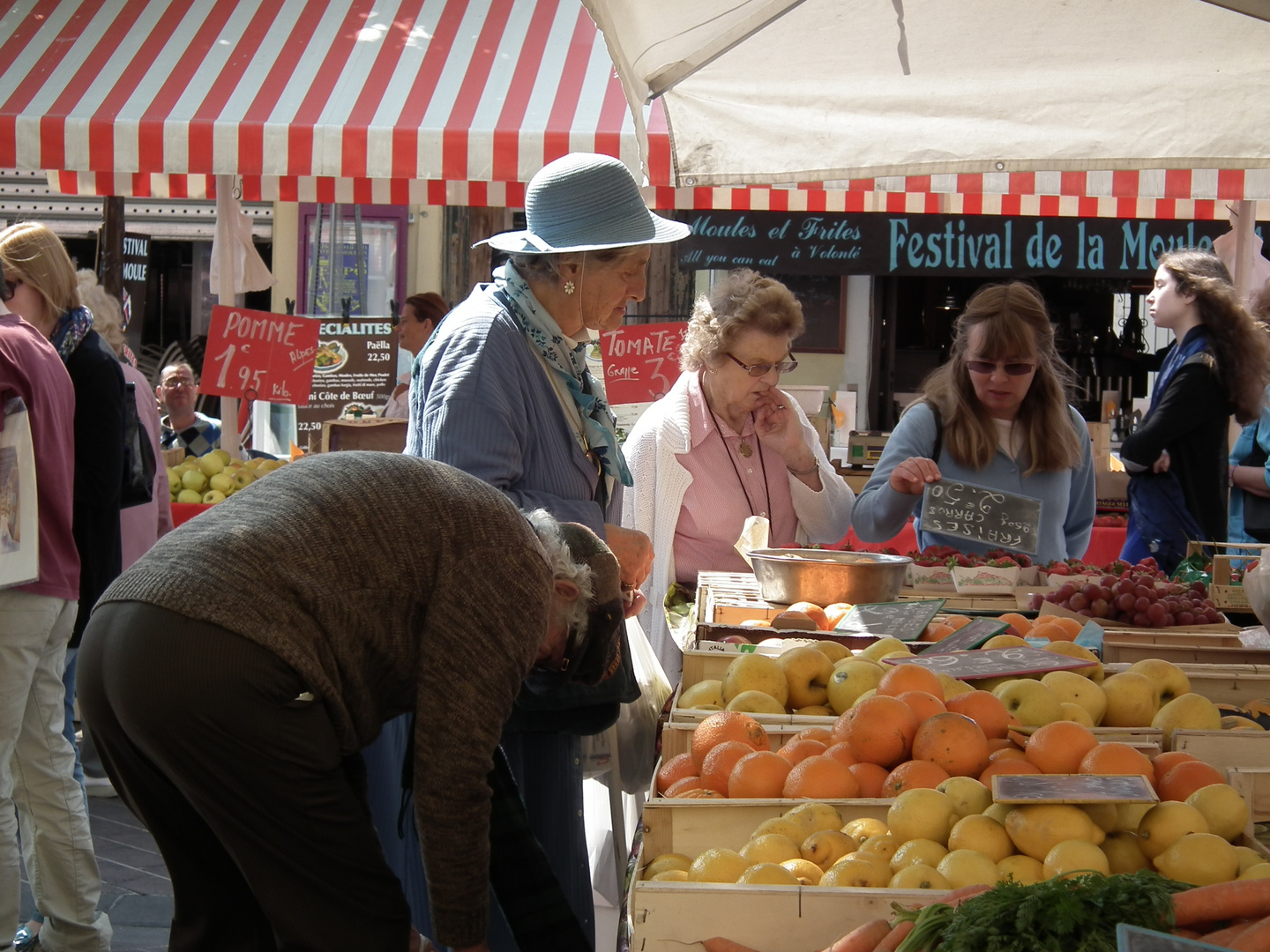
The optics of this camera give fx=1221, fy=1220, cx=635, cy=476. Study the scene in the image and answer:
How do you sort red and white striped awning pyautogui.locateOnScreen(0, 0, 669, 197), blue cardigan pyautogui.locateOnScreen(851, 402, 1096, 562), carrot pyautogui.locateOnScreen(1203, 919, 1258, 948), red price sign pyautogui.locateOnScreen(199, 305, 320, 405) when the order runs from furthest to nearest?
red price sign pyautogui.locateOnScreen(199, 305, 320, 405) < red and white striped awning pyautogui.locateOnScreen(0, 0, 669, 197) < blue cardigan pyautogui.locateOnScreen(851, 402, 1096, 562) < carrot pyautogui.locateOnScreen(1203, 919, 1258, 948)

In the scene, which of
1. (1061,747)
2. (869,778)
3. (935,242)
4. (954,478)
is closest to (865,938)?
(869,778)

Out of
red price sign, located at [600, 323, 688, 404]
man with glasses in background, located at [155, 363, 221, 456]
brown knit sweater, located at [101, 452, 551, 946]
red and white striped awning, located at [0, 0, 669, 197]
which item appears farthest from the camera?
man with glasses in background, located at [155, 363, 221, 456]

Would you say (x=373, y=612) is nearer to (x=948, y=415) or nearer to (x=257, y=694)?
(x=257, y=694)

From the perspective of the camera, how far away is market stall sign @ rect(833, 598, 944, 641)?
2812 millimetres

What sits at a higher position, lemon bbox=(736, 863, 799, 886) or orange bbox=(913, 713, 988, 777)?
orange bbox=(913, 713, 988, 777)

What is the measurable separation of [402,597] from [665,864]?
552 mm

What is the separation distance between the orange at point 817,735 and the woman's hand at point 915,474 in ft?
5.27

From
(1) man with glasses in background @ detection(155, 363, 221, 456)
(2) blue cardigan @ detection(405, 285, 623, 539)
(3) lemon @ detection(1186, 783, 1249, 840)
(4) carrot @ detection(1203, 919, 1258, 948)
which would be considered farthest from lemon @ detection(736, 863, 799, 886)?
(1) man with glasses in background @ detection(155, 363, 221, 456)

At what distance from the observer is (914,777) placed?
75.2 inches

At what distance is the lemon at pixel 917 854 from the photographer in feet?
5.54

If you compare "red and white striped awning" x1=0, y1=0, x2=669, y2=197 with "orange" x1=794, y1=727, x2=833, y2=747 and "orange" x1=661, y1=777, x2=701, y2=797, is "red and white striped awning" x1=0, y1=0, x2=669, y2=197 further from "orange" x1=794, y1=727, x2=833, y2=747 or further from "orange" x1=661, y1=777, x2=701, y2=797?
"orange" x1=661, y1=777, x2=701, y2=797

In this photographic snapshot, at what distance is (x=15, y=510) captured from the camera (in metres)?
2.90

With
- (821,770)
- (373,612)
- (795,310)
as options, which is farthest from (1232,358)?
(373,612)

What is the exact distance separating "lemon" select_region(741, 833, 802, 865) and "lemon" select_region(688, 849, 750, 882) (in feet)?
0.06
